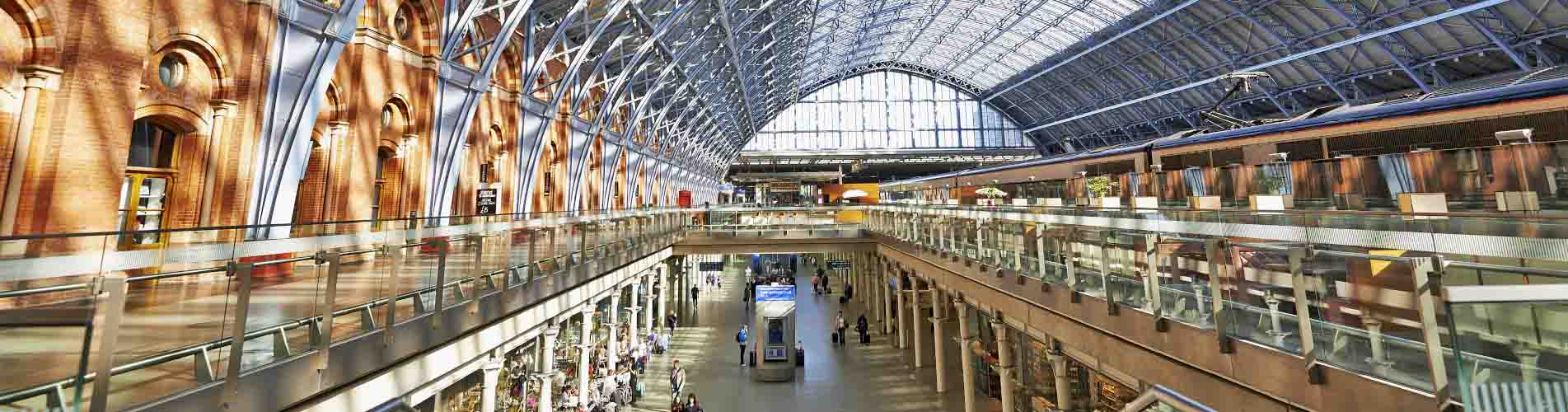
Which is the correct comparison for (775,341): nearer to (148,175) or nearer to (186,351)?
(148,175)

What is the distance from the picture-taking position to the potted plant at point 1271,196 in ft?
26.3

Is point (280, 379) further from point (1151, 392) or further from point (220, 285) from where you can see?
point (1151, 392)

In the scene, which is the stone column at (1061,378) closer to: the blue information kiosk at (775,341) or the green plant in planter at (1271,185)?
the green plant in planter at (1271,185)

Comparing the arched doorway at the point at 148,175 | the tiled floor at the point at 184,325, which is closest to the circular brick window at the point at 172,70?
the arched doorway at the point at 148,175

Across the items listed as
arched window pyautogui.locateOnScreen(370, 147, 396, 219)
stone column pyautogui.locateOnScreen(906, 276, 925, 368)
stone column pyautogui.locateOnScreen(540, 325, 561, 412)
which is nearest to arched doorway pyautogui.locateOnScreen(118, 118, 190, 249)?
arched window pyautogui.locateOnScreen(370, 147, 396, 219)

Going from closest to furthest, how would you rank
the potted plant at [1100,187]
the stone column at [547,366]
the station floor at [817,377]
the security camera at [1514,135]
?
1. the security camera at [1514,135]
2. the stone column at [547,366]
3. the potted plant at [1100,187]
4. the station floor at [817,377]

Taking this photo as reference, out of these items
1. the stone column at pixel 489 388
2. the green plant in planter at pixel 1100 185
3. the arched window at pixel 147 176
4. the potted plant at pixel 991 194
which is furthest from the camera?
the potted plant at pixel 991 194

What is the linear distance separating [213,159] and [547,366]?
628 cm

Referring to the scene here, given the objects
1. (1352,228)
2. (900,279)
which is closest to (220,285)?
(1352,228)

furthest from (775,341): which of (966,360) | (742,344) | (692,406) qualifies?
(966,360)

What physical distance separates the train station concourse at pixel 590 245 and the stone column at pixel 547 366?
6cm

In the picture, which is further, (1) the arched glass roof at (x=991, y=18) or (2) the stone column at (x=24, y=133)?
(1) the arched glass roof at (x=991, y=18)

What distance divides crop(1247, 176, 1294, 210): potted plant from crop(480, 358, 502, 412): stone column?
35.3ft

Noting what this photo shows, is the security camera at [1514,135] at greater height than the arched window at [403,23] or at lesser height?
lesser
